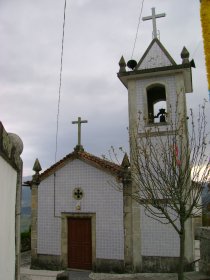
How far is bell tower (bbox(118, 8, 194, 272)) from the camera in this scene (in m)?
11.6

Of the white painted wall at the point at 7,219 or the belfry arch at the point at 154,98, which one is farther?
the belfry arch at the point at 154,98

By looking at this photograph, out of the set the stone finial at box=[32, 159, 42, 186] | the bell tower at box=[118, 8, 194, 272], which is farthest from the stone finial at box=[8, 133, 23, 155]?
the stone finial at box=[32, 159, 42, 186]

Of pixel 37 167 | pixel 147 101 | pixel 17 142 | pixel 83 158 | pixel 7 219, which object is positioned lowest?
pixel 7 219

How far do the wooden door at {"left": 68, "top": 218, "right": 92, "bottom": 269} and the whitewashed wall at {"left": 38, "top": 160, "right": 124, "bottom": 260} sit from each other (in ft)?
1.29

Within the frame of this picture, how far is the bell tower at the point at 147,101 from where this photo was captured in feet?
38.2

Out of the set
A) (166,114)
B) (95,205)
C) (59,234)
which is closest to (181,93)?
(166,114)

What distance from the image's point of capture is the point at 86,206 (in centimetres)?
1261

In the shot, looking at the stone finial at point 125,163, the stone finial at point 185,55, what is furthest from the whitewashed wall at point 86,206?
the stone finial at point 185,55

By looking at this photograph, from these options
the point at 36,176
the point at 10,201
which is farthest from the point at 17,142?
the point at 36,176

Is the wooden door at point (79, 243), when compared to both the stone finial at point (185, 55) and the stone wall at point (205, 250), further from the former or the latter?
the stone finial at point (185, 55)

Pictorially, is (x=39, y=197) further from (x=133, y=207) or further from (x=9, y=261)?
(x=9, y=261)

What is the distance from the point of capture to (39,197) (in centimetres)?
1344

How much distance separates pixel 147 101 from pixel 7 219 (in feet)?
29.6

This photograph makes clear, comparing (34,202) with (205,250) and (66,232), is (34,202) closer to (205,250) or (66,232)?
(66,232)
